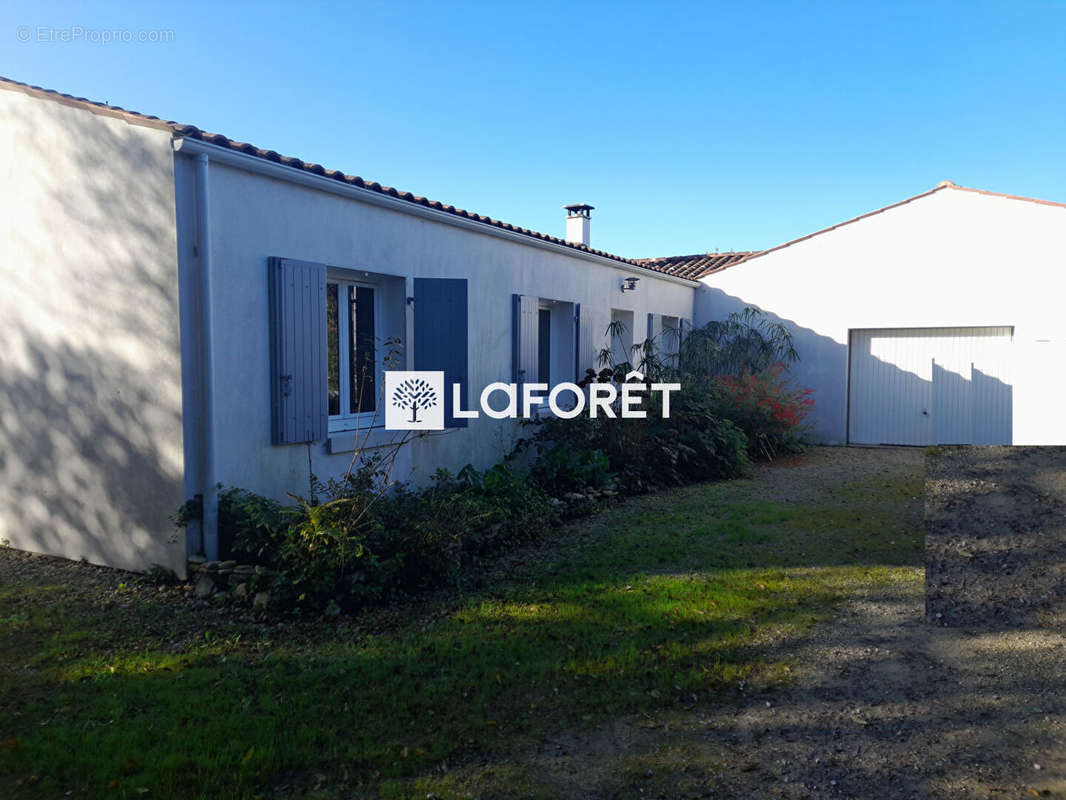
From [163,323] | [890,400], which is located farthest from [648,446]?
[890,400]

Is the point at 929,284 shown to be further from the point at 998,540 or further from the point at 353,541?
the point at 353,541

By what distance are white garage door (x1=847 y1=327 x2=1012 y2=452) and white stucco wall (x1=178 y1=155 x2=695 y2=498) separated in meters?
7.47

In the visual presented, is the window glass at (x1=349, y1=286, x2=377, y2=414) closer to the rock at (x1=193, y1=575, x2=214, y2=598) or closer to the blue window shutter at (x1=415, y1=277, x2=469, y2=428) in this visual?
the blue window shutter at (x1=415, y1=277, x2=469, y2=428)

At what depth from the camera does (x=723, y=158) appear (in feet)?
50.8

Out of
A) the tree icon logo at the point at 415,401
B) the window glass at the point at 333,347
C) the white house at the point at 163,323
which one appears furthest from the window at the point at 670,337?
the window glass at the point at 333,347

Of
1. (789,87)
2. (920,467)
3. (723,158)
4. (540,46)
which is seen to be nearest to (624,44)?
(540,46)

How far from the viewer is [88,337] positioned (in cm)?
600

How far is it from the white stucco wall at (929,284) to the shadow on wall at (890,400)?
0.04 metres

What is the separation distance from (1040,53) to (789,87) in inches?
155

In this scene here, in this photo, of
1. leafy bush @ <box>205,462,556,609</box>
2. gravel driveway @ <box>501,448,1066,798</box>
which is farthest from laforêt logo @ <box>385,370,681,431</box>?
gravel driveway @ <box>501,448,1066,798</box>

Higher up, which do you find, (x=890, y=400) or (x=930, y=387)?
(x=930, y=387)

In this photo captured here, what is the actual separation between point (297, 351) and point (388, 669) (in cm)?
302

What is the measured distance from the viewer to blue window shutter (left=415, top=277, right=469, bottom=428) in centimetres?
781

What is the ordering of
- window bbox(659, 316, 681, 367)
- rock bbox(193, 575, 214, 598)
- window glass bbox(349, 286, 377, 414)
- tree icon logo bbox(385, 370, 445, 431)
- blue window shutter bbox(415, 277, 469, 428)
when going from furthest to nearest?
1. window bbox(659, 316, 681, 367)
2. blue window shutter bbox(415, 277, 469, 428)
3. tree icon logo bbox(385, 370, 445, 431)
4. window glass bbox(349, 286, 377, 414)
5. rock bbox(193, 575, 214, 598)
